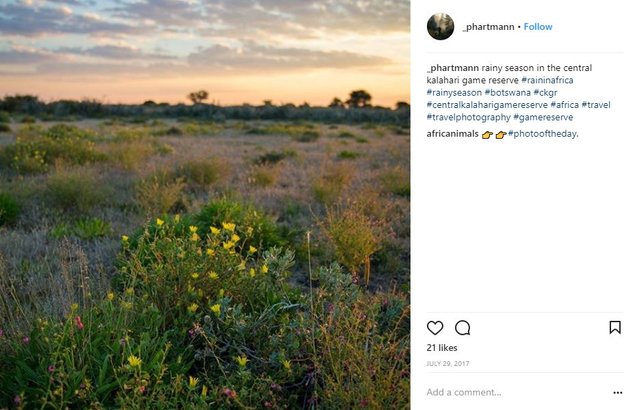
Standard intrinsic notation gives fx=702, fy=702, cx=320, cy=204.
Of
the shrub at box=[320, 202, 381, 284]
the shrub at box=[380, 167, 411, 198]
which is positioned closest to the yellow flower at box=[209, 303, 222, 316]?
the shrub at box=[320, 202, 381, 284]

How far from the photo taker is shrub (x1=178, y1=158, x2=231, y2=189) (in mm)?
11289

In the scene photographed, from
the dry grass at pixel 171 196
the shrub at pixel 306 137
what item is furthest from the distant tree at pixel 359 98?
the dry grass at pixel 171 196

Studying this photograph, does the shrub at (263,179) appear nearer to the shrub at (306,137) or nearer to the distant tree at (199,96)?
the shrub at (306,137)

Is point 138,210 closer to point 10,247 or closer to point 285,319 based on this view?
point 10,247
